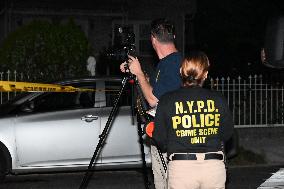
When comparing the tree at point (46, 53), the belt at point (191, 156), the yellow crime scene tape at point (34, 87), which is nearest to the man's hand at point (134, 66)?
the belt at point (191, 156)

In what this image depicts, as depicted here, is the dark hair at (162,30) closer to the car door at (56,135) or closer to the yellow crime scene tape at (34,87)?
the car door at (56,135)

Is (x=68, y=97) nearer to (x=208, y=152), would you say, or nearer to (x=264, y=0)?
(x=208, y=152)

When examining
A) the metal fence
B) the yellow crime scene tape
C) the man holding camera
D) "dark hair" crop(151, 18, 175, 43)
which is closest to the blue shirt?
the man holding camera

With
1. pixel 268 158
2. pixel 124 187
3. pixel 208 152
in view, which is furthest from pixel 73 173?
pixel 208 152

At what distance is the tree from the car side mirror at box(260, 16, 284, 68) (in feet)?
31.6

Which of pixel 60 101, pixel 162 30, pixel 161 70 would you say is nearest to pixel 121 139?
pixel 60 101

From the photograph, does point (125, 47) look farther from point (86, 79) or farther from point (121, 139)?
point (86, 79)

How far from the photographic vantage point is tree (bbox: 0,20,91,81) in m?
14.5

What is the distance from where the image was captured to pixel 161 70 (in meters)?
5.36

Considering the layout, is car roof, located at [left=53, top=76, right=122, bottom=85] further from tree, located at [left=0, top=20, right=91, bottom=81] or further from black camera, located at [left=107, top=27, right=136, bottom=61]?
tree, located at [left=0, top=20, right=91, bottom=81]

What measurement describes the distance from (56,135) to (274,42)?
4.82 m

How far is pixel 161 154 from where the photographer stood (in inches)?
207

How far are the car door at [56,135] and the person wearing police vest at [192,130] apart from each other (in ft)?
14.9

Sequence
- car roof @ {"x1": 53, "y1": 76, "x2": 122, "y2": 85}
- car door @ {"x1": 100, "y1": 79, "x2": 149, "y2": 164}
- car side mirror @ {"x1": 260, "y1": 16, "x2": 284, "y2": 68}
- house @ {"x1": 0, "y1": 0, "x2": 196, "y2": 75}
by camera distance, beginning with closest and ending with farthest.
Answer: car side mirror @ {"x1": 260, "y1": 16, "x2": 284, "y2": 68} < car door @ {"x1": 100, "y1": 79, "x2": 149, "y2": 164} < car roof @ {"x1": 53, "y1": 76, "x2": 122, "y2": 85} < house @ {"x1": 0, "y1": 0, "x2": 196, "y2": 75}
